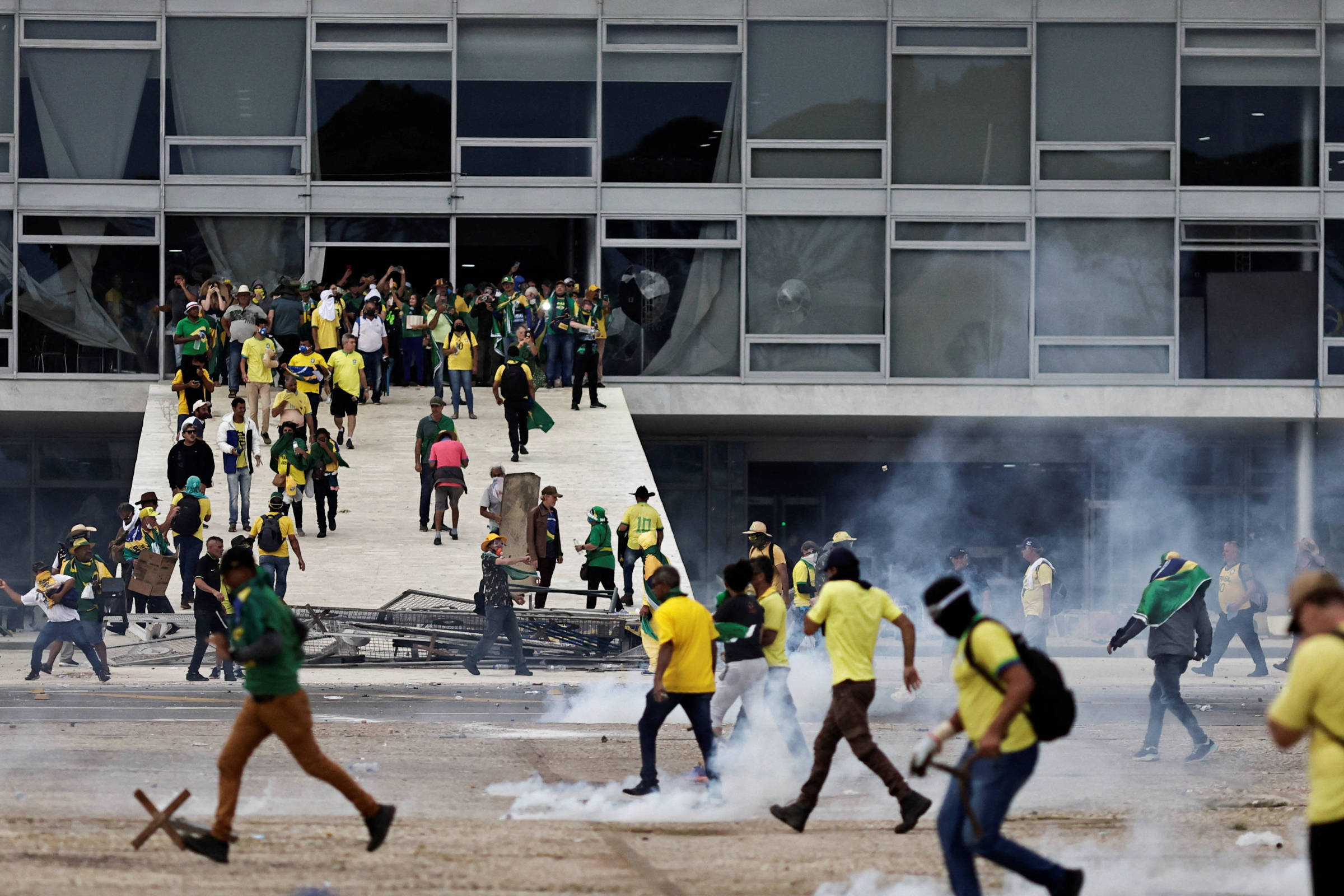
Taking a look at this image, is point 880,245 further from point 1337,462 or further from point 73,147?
point 73,147

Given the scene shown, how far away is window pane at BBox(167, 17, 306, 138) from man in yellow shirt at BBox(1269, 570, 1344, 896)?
26.2 meters

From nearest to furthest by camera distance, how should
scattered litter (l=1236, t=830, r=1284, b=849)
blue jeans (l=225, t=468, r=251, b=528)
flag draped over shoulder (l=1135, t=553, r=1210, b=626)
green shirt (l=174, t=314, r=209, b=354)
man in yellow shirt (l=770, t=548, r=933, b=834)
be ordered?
scattered litter (l=1236, t=830, r=1284, b=849) → man in yellow shirt (l=770, t=548, r=933, b=834) → flag draped over shoulder (l=1135, t=553, r=1210, b=626) → blue jeans (l=225, t=468, r=251, b=528) → green shirt (l=174, t=314, r=209, b=354)

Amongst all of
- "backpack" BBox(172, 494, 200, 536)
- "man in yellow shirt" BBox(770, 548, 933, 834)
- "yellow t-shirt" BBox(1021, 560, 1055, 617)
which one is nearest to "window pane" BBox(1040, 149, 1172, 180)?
"yellow t-shirt" BBox(1021, 560, 1055, 617)

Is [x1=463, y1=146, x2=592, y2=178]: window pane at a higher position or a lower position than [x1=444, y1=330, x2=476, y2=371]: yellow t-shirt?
higher

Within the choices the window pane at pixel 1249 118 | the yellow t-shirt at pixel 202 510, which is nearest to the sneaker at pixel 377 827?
the yellow t-shirt at pixel 202 510

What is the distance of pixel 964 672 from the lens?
22.0 ft

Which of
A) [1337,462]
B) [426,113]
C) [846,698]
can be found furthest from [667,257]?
[846,698]

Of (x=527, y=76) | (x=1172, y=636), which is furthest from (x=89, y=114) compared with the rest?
(x=1172, y=636)

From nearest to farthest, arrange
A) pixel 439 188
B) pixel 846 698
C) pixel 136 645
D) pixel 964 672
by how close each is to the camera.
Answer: pixel 964 672 < pixel 846 698 < pixel 136 645 < pixel 439 188

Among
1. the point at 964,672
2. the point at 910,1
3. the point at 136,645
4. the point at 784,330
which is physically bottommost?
the point at 136,645

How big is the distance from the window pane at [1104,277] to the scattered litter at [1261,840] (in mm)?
21502

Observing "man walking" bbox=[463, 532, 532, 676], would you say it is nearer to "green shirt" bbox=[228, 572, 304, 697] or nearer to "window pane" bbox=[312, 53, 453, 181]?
"green shirt" bbox=[228, 572, 304, 697]

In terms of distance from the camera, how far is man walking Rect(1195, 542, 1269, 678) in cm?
1909

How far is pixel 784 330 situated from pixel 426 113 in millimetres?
7004
